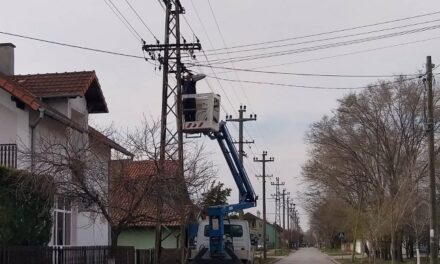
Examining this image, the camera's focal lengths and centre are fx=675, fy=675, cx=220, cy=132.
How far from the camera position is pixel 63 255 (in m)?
19.2

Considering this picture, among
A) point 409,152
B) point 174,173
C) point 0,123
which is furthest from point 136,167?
point 409,152

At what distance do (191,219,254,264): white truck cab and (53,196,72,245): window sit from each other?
489 centimetres

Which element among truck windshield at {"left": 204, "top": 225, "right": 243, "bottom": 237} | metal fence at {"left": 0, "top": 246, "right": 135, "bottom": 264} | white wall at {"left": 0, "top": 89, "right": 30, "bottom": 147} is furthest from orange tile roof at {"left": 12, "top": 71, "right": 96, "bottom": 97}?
truck windshield at {"left": 204, "top": 225, "right": 243, "bottom": 237}

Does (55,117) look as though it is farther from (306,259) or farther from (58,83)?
(306,259)

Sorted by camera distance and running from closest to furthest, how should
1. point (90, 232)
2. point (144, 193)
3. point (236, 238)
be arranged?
1. point (144, 193)
2. point (236, 238)
3. point (90, 232)

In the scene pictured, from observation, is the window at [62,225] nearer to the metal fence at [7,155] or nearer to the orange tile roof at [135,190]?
the metal fence at [7,155]

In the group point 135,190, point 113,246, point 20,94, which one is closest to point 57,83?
point 20,94

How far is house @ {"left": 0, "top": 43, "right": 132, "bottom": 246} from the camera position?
859 inches

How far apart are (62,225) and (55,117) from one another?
4.56 meters

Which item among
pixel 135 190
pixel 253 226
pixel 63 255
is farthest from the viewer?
pixel 253 226

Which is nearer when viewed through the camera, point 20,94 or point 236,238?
point 20,94

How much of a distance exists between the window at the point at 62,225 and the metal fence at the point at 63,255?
2270 millimetres

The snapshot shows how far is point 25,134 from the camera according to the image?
22.2 meters

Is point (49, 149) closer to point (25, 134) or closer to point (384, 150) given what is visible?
point (25, 134)
